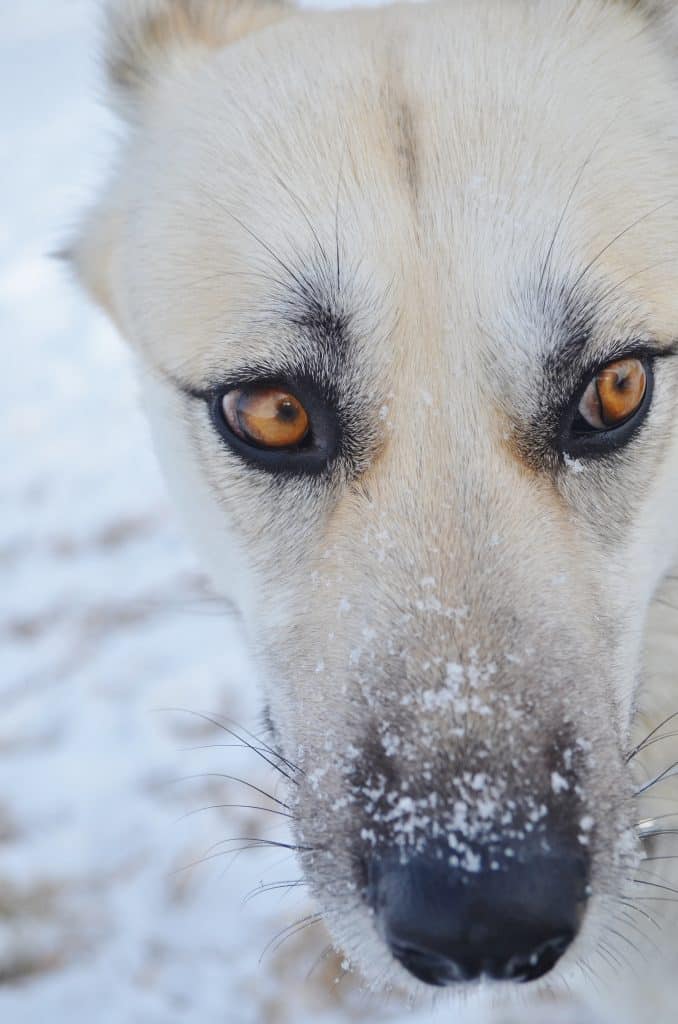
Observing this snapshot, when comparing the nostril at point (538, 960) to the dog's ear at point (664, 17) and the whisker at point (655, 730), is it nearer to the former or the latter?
the whisker at point (655, 730)

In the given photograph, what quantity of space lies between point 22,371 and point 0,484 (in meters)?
1.59

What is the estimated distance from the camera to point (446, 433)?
5.78ft

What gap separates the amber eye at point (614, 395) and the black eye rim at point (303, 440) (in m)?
0.51

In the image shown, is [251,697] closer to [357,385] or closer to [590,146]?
[357,385]

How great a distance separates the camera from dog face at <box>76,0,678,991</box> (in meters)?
1.52

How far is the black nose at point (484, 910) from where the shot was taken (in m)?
1.40

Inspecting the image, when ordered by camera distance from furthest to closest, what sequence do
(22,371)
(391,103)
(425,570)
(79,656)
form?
(22,371) → (79,656) → (391,103) → (425,570)

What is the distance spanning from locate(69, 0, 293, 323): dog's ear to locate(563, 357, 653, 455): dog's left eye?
4.49 feet

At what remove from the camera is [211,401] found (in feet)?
6.63

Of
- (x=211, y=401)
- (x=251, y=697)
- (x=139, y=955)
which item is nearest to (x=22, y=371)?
(x=251, y=697)

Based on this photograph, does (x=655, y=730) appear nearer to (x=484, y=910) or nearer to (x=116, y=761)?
(x=484, y=910)

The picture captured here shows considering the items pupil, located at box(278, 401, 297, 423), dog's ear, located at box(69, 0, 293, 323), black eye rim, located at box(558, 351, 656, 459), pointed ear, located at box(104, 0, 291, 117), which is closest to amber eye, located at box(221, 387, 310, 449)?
pupil, located at box(278, 401, 297, 423)

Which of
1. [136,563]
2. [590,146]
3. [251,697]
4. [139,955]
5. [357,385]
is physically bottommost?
[139,955]

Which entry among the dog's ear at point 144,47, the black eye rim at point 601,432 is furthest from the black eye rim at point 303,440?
the dog's ear at point 144,47
